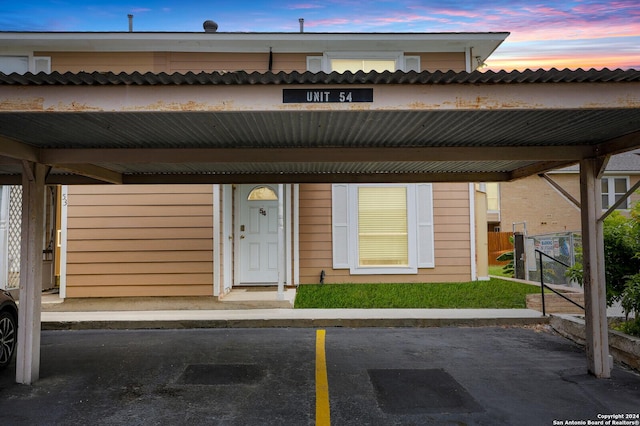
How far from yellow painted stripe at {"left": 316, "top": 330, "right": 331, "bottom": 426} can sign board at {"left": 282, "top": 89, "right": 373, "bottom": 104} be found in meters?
2.79

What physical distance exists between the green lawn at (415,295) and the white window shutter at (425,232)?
64 centimetres

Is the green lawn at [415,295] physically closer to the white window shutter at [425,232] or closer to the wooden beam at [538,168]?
the white window shutter at [425,232]

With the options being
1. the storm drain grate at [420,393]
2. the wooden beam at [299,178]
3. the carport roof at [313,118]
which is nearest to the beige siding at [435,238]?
the wooden beam at [299,178]

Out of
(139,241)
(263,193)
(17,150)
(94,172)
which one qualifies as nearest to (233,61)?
(263,193)

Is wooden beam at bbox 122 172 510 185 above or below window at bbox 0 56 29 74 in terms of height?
below

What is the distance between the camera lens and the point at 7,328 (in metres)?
5.74

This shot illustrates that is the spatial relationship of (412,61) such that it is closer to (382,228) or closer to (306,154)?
(382,228)

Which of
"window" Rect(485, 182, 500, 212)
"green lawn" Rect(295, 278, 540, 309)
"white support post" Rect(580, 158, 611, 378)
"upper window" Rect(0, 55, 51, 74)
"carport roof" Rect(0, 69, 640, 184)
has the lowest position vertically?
"green lawn" Rect(295, 278, 540, 309)

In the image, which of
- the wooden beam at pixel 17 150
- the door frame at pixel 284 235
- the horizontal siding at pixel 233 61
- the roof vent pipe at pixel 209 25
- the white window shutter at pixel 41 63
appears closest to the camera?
the wooden beam at pixel 17 150

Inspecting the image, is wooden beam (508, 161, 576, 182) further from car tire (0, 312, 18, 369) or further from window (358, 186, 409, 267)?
car tire (0, 312, 18, 369)

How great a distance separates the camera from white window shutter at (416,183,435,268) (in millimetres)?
11336

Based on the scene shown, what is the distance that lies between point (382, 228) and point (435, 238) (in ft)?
4.43

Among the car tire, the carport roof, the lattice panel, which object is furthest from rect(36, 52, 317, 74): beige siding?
the car tire

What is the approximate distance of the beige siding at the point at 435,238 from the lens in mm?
11234
